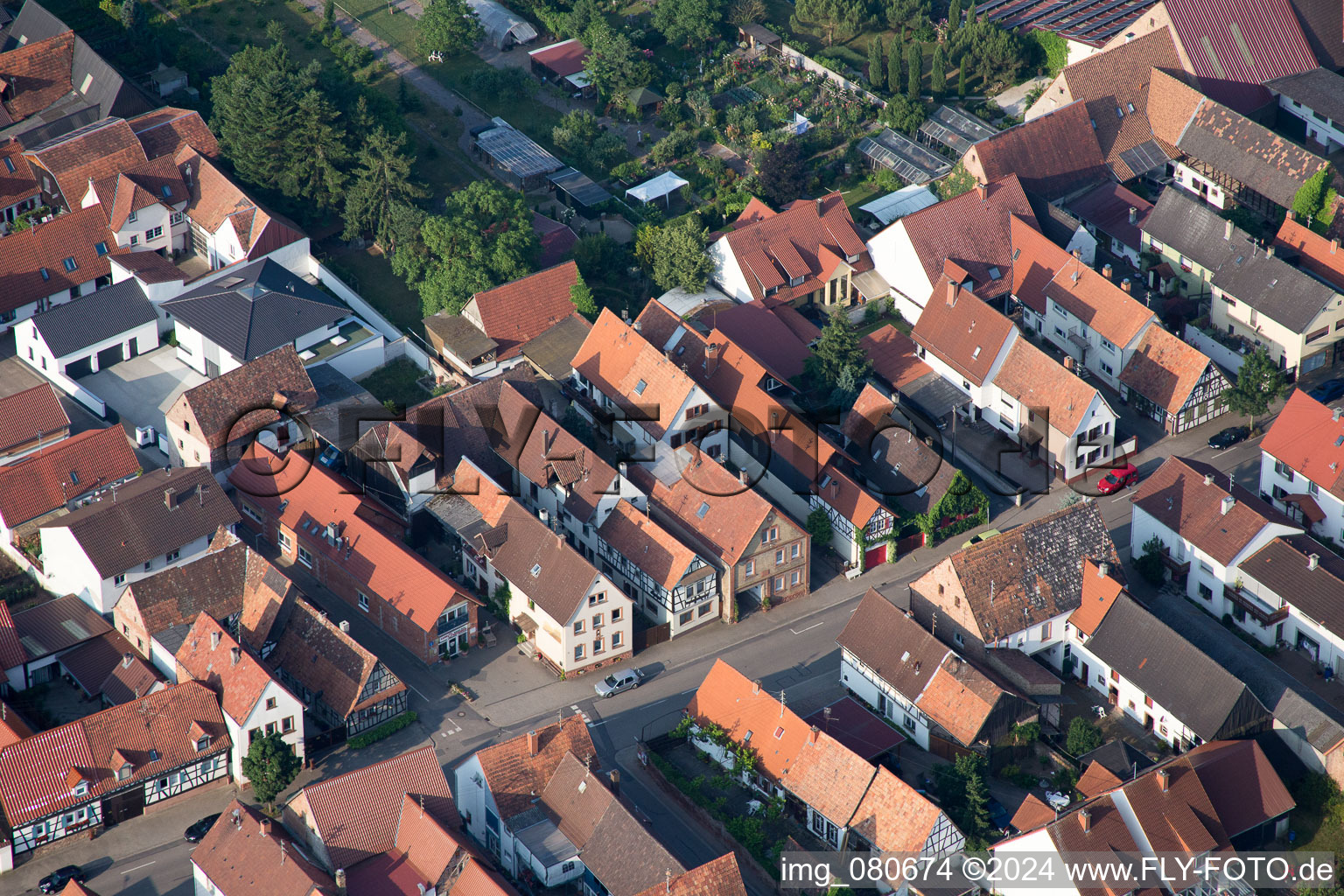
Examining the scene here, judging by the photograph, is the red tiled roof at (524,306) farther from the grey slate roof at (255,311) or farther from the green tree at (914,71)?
the green tree at (914,71)

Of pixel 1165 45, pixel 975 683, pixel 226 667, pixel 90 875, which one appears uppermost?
pixel 1165 45

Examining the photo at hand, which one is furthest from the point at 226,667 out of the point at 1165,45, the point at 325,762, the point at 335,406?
the point at 1165,45

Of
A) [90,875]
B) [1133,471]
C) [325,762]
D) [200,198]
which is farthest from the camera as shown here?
[200,198]

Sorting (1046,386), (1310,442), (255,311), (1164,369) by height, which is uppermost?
(1310,442)

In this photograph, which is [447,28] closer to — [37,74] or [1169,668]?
[37,74]

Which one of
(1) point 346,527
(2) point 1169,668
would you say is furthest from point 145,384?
(2) point 1169,668

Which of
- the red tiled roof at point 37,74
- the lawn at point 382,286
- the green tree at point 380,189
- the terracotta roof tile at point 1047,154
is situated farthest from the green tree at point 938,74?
the red tiled roof at point 37,74

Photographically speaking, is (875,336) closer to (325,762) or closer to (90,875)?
(325,762)

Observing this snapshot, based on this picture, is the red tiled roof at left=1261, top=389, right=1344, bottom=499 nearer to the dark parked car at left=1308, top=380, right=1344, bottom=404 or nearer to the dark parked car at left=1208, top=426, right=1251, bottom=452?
the dark parked car at left=1208, top=426, right=1251, bottom=452
